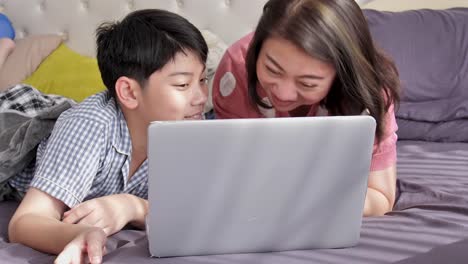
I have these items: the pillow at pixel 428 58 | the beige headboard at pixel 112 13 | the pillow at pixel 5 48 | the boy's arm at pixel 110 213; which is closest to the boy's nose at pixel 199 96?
the boy's arm at pixel 110 213

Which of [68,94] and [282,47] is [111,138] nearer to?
[282,47]

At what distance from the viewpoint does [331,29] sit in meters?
1.09

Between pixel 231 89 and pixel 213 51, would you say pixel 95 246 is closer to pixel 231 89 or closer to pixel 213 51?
pixel 231 89

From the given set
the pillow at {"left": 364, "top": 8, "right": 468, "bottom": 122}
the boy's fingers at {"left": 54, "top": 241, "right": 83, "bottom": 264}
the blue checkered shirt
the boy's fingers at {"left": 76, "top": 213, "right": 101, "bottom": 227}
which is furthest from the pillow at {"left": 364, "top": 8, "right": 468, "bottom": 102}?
the boy's fingers at {"left": 54, "top": 241, "right": 83, "bottom": 264}

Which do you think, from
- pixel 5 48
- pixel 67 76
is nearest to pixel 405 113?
pixel 67 76

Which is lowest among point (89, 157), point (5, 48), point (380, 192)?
point (380, 192)

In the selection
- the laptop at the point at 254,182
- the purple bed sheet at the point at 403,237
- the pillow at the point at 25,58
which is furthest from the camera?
the pillow at the point at 25,58

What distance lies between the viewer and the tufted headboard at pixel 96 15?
92.1 inches

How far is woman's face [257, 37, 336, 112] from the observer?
109 centimetres

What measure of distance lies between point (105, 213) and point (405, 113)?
113 centimetres

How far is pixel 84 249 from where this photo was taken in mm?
878

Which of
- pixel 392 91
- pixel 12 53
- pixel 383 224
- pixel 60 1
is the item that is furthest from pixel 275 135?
pixel 60 1

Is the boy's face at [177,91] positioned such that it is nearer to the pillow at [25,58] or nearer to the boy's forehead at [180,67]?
the boy's forehead at [180,67]

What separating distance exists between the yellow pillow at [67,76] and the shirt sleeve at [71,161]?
2.91 feet
